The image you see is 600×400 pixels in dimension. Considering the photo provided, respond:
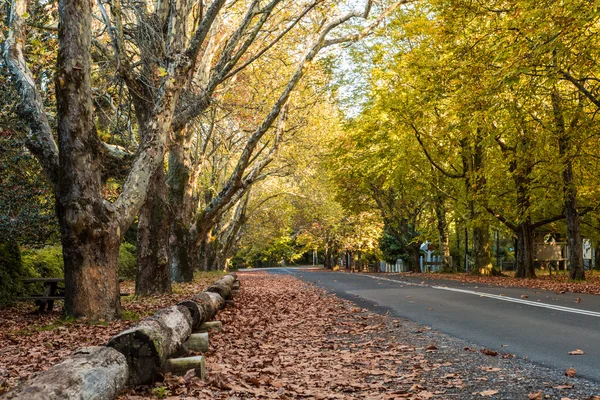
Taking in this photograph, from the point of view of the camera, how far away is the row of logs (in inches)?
150

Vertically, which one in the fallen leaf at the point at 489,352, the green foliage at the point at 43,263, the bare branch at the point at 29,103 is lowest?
the fallen leaf at the point at 489,352

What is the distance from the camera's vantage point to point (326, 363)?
7.02m

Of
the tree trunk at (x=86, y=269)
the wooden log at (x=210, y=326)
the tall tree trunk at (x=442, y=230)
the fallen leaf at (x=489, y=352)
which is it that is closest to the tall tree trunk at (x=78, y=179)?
the tree trunk at (x=86, y=269)

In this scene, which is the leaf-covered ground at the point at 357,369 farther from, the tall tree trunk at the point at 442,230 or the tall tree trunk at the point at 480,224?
the tall tree trunk at the point at 442,230

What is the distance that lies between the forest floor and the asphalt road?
1.22 feet

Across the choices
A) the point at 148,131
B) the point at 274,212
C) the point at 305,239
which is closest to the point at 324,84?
the point at 148,131

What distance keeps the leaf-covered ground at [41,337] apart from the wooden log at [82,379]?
1174 millimetres

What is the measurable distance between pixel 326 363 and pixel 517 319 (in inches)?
166

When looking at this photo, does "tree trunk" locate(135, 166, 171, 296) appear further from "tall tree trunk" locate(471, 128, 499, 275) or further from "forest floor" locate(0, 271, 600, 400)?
"tall tree trunk" locate(471, 128, 499, 275)

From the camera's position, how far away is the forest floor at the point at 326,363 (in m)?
5.35

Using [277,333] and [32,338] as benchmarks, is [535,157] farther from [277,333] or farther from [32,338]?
[32,338]

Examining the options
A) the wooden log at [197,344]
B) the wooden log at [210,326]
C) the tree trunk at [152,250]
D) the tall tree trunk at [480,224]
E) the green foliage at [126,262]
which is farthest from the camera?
the green foliage at [126,262]

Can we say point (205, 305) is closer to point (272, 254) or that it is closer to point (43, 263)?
point (43, 263)

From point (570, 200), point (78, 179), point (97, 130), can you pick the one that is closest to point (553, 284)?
point (570, 200)
